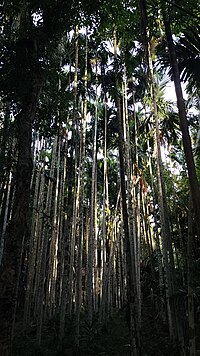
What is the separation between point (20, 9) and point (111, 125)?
7.95 meters

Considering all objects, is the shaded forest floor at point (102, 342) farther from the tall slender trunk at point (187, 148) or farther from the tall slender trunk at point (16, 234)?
the tall slender trunk at point (187, 148)

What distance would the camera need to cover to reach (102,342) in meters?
6.89

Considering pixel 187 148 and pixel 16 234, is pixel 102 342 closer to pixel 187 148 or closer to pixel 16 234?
pixel 16 234

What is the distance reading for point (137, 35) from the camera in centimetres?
538

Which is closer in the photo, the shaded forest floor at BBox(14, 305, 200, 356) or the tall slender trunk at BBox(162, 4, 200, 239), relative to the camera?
the tall slender trunk at BBox(162, 4, 200, 239)

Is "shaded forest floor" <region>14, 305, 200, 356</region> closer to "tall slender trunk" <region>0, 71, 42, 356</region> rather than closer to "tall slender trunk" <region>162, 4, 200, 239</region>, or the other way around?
"tall slender trunk" <region>0, 71, 42, 356</region>

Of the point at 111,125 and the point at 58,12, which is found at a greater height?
the point at 111,125

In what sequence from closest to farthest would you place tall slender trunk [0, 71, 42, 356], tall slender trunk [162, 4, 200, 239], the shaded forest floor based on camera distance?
1. tall slender trunk [162, 4, 200, 239]
2. tall slender trunk [0, 71, 42, 356]
3. the shaded forest floor

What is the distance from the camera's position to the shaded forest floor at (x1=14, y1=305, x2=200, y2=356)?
5836 mm

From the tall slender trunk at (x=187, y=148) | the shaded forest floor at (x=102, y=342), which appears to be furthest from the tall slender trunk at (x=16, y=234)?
the shaded forest floor at (x=102, y=342)

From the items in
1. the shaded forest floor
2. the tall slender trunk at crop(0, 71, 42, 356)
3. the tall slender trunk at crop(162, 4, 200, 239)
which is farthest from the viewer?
the shaded forest floor

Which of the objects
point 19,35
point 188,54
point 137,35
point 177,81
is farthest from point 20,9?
point 177,81

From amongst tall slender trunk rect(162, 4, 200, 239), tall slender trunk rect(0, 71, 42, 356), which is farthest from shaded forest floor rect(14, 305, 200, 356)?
tall slender trunk rect(162, 4, 200, 239)

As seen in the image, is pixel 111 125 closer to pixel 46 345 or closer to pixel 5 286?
pixel 46 345
